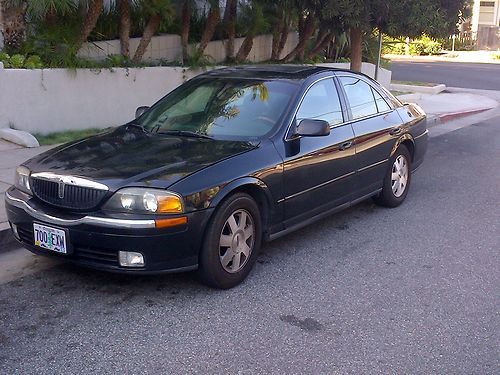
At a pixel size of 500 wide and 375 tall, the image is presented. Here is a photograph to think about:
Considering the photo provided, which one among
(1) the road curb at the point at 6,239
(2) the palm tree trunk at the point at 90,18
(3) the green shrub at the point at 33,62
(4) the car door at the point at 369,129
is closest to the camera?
(1) the road curb at the point at 6,239

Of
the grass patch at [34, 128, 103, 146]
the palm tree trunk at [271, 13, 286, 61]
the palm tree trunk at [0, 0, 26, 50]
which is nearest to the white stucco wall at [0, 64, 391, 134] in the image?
the grass patch at [34, 128, 103, 146]

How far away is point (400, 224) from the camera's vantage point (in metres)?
6.60

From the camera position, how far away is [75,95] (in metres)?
9.97

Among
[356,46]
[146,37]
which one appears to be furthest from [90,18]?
[356,46]

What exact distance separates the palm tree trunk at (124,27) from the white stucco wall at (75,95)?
654 mm

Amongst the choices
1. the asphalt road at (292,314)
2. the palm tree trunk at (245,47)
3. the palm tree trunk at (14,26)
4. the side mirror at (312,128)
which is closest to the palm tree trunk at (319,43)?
the palm tree trunk at (245,47)

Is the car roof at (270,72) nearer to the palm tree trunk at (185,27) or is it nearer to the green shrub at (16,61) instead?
the green shrub at (16,61)

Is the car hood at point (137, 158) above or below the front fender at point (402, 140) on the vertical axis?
above

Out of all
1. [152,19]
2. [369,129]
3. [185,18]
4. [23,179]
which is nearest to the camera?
[23,179]

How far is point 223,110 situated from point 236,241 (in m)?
1.33

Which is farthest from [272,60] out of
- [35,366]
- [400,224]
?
[35,366]

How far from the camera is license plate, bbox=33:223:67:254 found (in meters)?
4.32

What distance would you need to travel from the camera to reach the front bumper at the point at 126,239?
4.18 meters

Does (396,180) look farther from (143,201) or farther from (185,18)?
(185,18)
